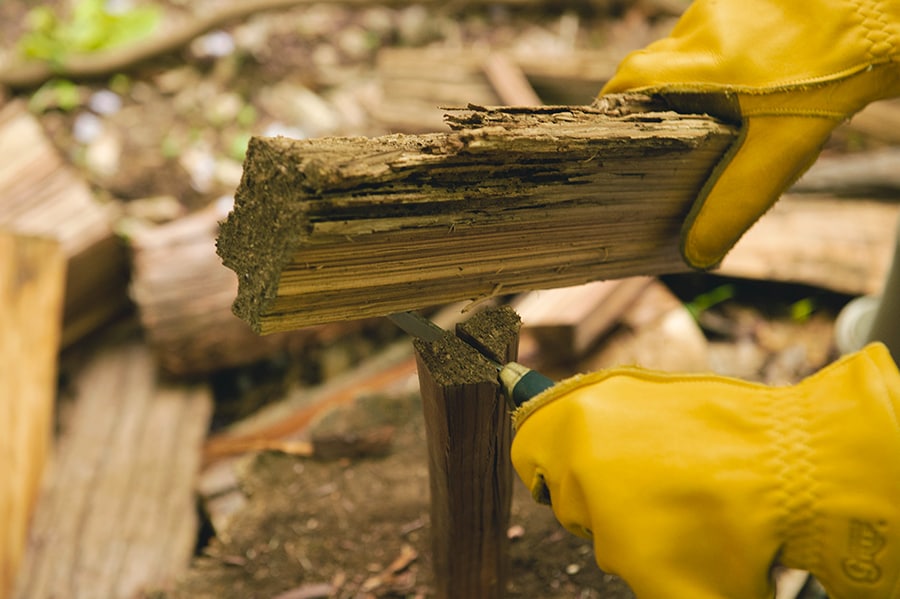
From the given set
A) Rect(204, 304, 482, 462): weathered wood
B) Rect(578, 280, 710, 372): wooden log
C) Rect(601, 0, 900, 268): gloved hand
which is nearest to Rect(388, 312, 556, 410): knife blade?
Rect(601, 0, 900, 268): gloved hand

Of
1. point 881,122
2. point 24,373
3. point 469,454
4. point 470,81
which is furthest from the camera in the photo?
point 470,81

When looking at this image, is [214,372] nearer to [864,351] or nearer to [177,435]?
[177,435]

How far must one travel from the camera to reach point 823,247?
10.2 feet

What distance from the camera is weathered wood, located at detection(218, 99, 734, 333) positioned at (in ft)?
3.24

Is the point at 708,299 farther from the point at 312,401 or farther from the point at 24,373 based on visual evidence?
the point at 24,373

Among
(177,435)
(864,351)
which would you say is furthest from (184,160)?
(864,351)

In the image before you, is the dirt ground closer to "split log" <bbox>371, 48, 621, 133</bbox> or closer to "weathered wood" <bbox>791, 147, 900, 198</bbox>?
"split log" <bbox>371, 48, 621, 133</bbox>

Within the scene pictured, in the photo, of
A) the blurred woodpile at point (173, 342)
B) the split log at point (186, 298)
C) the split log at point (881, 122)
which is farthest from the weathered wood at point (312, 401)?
the split log at point (881, 122)

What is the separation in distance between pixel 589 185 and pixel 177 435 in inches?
87.1

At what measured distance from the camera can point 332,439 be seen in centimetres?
235

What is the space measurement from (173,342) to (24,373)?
53 cm

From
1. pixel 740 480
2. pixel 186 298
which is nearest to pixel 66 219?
pixel 186 298

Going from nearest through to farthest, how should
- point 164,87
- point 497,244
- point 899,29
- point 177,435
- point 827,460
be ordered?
point 827,460
point 497,244
point 899,29
point 177,435
point 164,87

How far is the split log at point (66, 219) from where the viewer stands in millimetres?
2869
